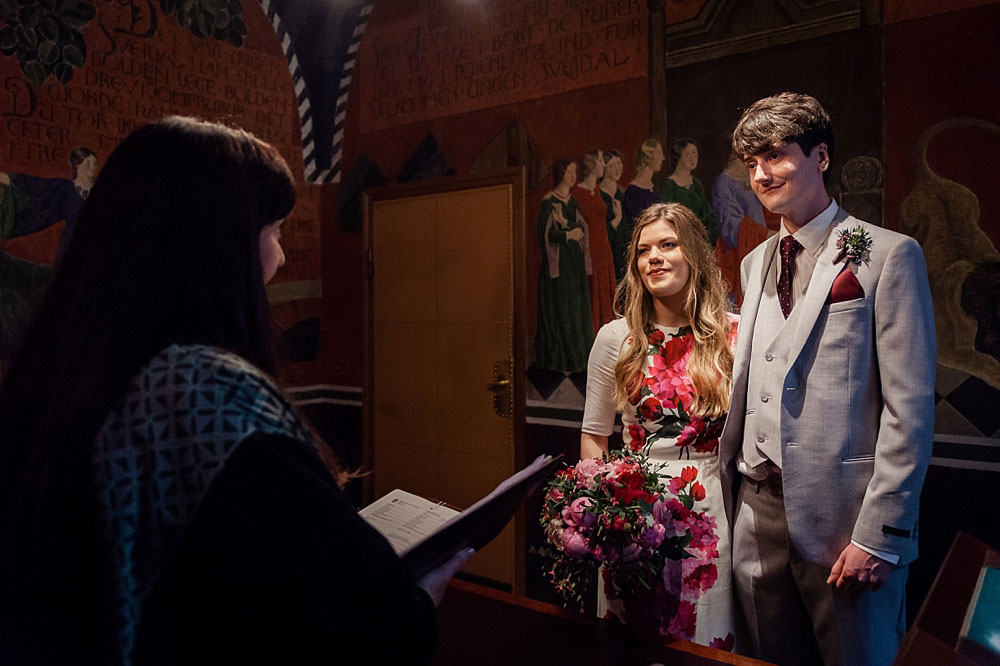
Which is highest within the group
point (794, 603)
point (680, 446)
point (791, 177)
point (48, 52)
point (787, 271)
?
point (48, 52)

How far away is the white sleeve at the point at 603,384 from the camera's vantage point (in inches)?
103

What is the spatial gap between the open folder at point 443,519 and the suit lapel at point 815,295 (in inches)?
36.7

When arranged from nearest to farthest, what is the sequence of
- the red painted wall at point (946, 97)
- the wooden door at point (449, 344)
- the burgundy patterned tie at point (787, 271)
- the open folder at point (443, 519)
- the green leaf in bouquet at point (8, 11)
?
the open folder at point (443, 519), the burgundy patterned tie at point (787, 271), the red painted wall at point (946, 97), the green leaf in bouquet at point (8, 11), the wooden door at point (449, 344)

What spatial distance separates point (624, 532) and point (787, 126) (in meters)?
1.22

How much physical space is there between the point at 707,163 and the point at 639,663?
8.37ft

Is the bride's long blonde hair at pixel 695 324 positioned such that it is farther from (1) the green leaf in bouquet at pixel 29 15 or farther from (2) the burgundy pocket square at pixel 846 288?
(1) the green leaf in bouquet at pixel 29 15

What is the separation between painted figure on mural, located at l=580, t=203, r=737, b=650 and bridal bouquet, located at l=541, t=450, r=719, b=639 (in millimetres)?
460

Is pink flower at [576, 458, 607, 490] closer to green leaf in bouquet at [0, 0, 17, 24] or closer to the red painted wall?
the red painted wall

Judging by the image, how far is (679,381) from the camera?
2441mm

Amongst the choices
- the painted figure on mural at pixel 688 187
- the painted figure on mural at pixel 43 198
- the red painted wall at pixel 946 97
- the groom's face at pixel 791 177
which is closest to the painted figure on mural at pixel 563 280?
the painted figure on mural at pixel 688 187

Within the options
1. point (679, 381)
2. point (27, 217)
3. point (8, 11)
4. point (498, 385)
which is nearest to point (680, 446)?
point (679, 381)

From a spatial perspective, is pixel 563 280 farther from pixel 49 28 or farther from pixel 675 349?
pixel 49 28

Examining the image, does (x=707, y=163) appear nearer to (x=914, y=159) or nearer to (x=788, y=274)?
(x=914, y=159)

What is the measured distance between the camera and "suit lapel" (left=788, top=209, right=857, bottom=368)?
1.90 metres
